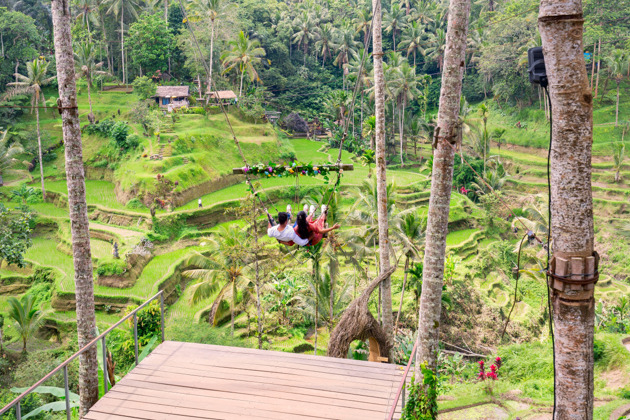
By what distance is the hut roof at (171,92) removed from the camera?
108 ft

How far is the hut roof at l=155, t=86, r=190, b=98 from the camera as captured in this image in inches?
1300

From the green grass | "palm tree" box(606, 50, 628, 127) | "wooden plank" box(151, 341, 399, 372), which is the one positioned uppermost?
"palm tree" box(606, 50, 628, 127)

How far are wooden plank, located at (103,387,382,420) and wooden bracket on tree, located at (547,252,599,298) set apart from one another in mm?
2519

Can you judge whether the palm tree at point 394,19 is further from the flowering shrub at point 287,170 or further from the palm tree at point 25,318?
the flowering shrub at point 287,170

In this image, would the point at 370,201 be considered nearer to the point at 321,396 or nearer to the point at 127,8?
the point at 321,396

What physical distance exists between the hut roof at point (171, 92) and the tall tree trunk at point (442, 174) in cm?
2991

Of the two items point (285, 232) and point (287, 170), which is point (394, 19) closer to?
point (287, 170)

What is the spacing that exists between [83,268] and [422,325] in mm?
4506

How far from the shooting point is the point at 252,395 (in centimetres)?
542

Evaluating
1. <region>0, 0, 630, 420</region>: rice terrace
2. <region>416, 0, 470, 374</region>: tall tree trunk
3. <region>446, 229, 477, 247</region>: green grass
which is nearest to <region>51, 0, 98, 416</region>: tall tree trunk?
<region>0, 0, 630, 420</region>: rice terrace

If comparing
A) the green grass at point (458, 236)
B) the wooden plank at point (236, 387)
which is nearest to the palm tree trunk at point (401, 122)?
the green grass at point (458, 236)

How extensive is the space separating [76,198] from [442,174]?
4789 millimetres

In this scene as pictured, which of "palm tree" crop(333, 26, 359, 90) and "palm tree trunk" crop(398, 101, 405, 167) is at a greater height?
"palm tree" crop(333, 26, 359, 90)

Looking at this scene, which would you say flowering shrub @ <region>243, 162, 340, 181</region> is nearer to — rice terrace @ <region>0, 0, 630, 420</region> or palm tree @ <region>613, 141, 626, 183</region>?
rice terrace @ <region>0, 0, 630, 420</region>
